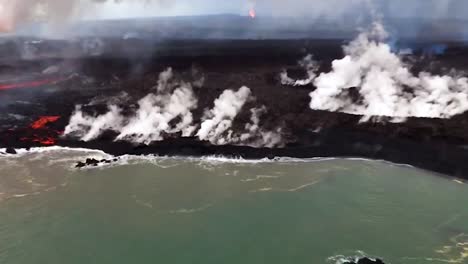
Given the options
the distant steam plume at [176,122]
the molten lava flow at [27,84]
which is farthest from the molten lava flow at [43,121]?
the molten lava flow at [27,84]

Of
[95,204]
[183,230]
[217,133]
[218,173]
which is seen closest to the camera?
[183,230]

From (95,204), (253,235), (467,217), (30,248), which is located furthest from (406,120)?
(30,248)

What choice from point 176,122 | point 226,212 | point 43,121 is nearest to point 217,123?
point 176,122

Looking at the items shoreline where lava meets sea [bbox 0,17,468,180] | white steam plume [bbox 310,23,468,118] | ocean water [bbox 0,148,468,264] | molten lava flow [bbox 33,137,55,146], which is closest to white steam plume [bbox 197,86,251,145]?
shoreline where lava meets sea [bbox 0,17,468,180]

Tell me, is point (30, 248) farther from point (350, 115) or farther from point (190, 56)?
point (190, 56)

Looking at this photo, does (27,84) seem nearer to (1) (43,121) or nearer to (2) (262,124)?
A: (1) (43,121)

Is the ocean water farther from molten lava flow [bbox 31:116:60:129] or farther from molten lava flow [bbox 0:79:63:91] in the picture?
molten lava flow [bbox 0:79:63:91]
